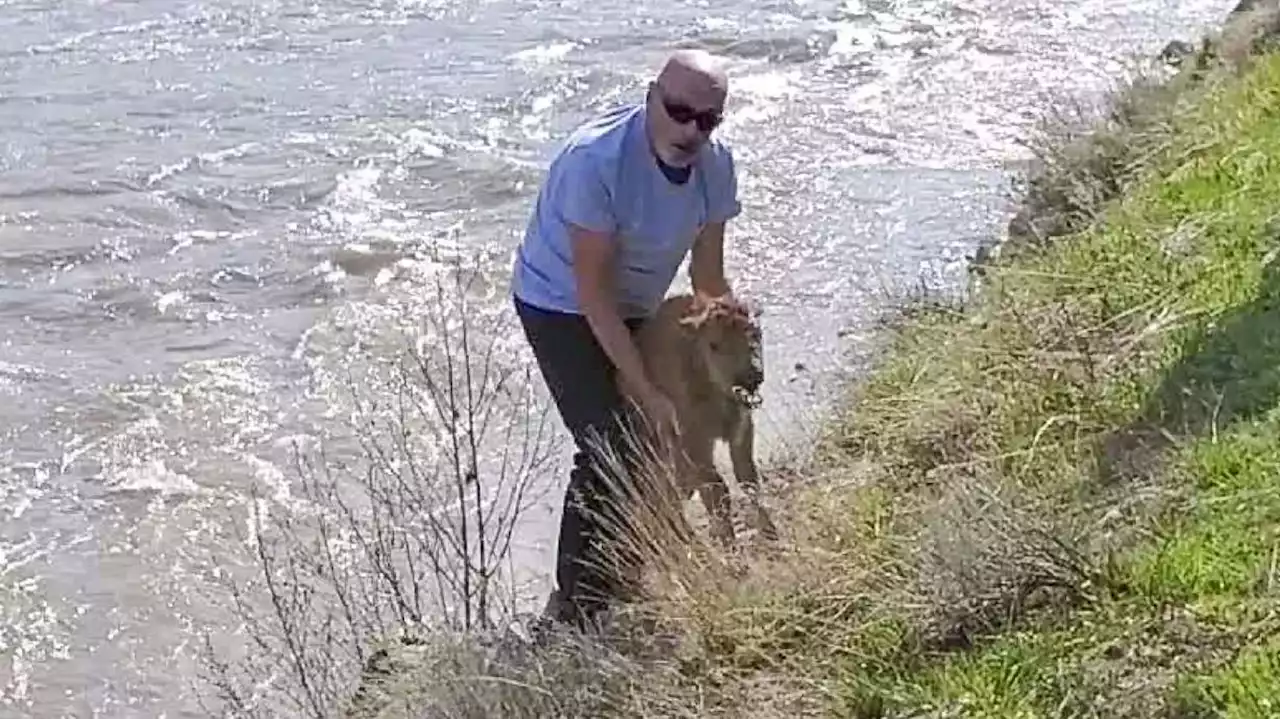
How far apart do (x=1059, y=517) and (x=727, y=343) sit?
1.40m

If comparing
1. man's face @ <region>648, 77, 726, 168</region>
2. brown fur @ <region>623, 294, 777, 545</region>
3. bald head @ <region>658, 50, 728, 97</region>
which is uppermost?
bald head @ <region>658, 50, 728, 97</region>

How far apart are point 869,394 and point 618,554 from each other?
5.82 ft

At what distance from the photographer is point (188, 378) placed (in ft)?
33.9

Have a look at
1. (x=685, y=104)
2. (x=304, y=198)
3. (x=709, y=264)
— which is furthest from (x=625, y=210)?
(x=304, y=198)

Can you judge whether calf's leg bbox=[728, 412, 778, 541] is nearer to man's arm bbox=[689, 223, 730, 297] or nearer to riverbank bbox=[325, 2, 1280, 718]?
riverbank bbox=[325, 2, 1280, 718]

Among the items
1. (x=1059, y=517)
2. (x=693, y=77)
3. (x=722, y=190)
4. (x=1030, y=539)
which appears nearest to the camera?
(x=1030, y=539)

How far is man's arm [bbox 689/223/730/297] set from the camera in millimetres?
6223

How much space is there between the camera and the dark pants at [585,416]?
6.27 metres

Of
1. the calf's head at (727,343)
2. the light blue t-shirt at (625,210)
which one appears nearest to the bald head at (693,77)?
the light blue t-shirt at (625,210)

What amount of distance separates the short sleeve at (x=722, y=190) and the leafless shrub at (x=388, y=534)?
1.34 meters

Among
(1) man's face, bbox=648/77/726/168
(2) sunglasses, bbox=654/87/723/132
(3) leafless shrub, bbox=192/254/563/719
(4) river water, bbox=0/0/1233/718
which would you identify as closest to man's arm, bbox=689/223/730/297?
(1) man's face, bbox=648/77/726/168

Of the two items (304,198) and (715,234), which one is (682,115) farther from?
Answer: (304,198)

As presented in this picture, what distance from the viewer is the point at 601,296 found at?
5.88 metres

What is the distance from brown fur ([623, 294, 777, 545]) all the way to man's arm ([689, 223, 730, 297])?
4 centimetres
